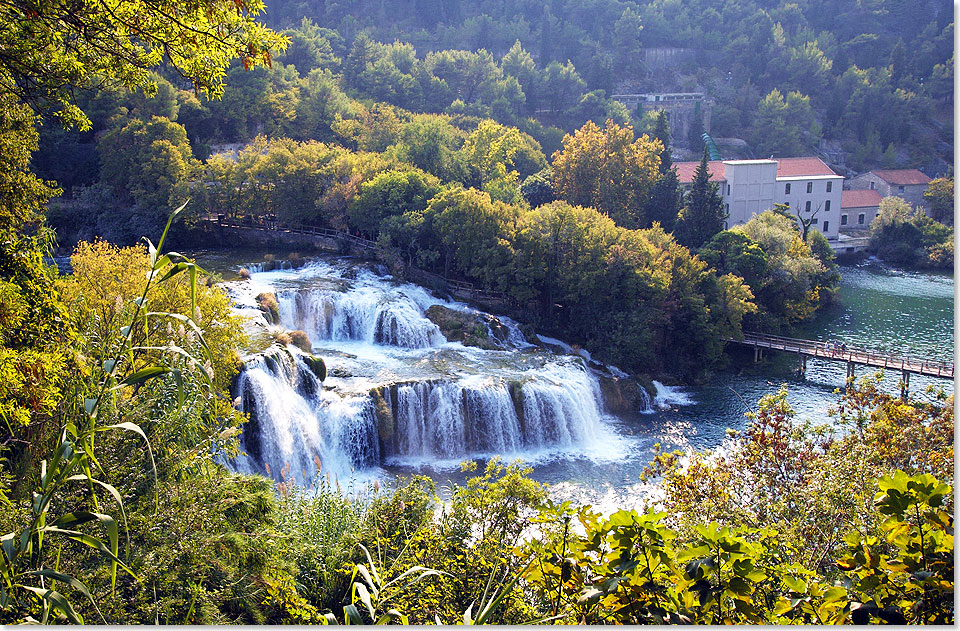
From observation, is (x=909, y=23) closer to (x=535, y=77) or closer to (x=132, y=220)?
(x=535, y=77)

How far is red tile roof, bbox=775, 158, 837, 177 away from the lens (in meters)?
38.2

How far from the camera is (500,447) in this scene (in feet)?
53.1

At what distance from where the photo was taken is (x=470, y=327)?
67.1ft

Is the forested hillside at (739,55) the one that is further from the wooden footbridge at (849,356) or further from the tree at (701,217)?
the wooden footbridge at (849,356)

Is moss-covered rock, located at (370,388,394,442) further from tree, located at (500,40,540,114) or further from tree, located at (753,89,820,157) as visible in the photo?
tree, located at (753,89,820,157)

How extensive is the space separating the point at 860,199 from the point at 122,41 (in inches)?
1553

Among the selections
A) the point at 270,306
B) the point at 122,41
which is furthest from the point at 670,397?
the point at 122,41

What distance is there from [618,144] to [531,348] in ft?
42.9

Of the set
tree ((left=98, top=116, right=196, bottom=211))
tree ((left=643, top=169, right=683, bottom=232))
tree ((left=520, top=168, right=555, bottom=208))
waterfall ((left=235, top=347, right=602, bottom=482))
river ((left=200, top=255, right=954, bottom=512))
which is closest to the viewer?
waterfall ((left=235, top=347, right=602, bottom=482))

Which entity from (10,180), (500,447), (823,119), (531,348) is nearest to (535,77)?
(823,119)

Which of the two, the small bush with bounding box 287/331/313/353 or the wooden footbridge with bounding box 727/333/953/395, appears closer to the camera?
the small bush with bounding box 287/331/313/353

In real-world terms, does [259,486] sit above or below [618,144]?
below

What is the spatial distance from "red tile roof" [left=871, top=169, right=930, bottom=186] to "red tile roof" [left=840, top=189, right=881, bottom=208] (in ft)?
6.23

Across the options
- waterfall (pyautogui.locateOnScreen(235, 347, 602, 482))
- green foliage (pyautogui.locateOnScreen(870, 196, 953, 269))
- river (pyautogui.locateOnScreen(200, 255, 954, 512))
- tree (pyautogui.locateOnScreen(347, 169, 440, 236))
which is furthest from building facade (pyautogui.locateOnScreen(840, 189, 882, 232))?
waterfall (pyautogui.locateOnScreen(235, 347, 602, 482))
